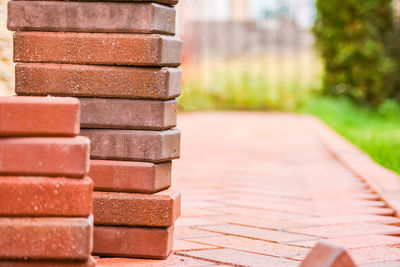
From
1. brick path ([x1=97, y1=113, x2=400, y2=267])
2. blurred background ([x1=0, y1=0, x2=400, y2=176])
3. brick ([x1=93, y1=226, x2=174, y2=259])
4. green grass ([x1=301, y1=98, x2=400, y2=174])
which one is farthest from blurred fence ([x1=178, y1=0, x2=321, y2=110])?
brick ([x1=93, y1=226, x2=174, y2=259])

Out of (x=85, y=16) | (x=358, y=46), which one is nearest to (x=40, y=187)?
(x=85, y=16)

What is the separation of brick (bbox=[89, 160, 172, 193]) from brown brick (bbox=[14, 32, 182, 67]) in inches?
10.9

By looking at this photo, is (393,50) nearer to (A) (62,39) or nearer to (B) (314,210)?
(B) (314,210)

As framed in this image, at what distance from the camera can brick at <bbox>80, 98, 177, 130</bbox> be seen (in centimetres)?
220

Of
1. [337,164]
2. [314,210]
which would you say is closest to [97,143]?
[314,210]

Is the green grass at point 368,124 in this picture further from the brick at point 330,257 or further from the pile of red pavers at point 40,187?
the pile of red pavers at point 40,187

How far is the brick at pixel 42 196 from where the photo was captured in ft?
5.76

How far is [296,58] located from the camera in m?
12.4

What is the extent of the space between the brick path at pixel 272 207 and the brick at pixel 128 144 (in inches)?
11.7

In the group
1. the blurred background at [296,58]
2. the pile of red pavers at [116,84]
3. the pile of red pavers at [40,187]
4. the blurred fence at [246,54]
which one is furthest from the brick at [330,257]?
the blurred fence at [246,54]

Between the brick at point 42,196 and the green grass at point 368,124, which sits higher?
the brick at point 42,196

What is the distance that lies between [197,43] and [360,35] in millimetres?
2614

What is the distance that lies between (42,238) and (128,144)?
51 centimetres

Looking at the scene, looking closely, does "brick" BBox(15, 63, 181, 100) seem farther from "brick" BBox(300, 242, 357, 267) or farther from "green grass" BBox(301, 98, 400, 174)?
"green grass" BBox(301, 98, 400, 174)
